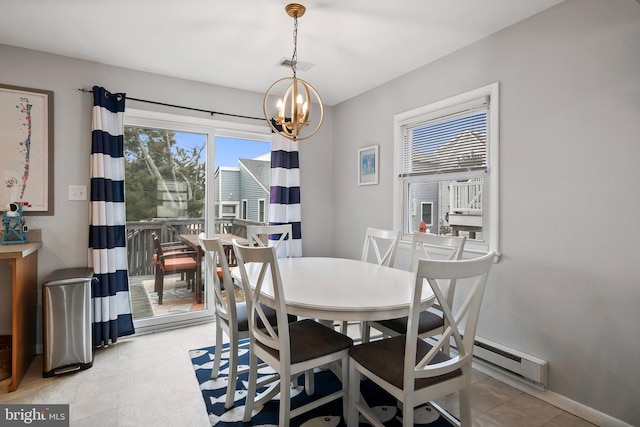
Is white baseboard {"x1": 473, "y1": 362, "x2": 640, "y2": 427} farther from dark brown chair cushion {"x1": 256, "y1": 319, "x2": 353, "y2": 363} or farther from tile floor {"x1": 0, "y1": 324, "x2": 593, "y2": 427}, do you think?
dark brown chair cushion {"x1": 256, "y1": 319, "x2": 353, "y2": 363}

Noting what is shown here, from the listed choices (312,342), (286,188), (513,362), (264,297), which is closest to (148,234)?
(286,188)

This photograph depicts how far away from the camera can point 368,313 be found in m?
1.52

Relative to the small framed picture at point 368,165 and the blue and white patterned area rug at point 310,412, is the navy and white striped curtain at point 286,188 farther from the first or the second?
the blue and white patterned area rug at point 310,412

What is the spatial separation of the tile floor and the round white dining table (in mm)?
835

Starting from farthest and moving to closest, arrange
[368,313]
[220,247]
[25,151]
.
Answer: [25,151]
[220,247]
[368,313]

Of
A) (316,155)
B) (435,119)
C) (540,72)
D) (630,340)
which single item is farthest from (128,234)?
(630,340)

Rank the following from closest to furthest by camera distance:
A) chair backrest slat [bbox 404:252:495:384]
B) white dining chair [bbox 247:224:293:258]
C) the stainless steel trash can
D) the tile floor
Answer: chair backrest slat [bbox 404:252:495:384]
the tile floor
the stainless steel trash can
white dining chair [bbox 247:224:293:258]

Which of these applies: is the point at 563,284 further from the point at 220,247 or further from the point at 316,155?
the point at 316,155

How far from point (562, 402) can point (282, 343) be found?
1.79 m

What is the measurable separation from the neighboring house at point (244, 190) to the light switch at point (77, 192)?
116cm

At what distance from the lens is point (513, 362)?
221 cm

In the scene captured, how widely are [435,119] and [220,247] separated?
212 centimetres

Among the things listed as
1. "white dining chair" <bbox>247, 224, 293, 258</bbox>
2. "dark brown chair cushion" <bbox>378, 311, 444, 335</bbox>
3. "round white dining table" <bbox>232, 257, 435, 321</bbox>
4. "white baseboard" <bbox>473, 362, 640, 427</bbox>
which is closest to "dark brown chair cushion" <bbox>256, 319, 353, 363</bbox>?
"round white dining table" <bbox>232, 257, 435, 321</bbox>

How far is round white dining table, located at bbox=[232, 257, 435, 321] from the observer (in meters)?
1.54
